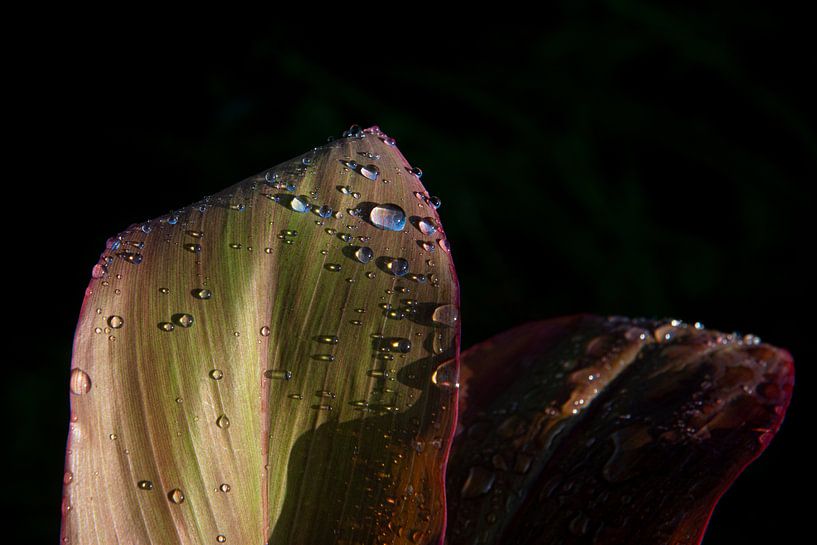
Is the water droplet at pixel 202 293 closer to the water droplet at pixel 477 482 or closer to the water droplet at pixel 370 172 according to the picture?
the water droplet at pixel 370 172

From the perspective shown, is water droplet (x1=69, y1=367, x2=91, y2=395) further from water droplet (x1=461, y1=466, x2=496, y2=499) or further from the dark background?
the dark background

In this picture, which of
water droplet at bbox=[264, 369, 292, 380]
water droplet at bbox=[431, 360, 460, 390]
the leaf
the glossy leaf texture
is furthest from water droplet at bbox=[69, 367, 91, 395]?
the glossy leaf texture

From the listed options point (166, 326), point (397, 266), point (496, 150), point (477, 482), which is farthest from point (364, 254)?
point (496, 150)

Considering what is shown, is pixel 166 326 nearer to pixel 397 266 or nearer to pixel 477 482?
pixel 397 266

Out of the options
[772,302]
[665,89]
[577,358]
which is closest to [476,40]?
[665,89]

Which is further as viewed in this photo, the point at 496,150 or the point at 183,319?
the point at 496,150

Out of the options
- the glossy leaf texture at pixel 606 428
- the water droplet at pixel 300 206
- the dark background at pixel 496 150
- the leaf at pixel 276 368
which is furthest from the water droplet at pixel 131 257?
the dark background at pixel 496 150
